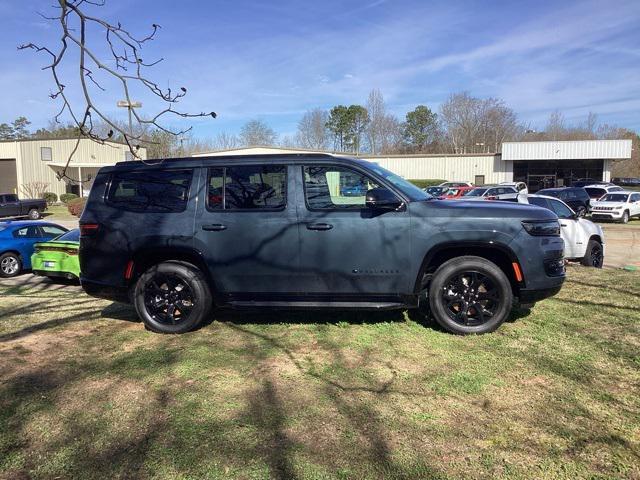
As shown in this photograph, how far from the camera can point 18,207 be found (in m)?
29.6

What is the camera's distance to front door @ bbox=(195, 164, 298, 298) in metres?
5.13

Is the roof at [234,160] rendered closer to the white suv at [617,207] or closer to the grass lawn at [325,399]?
the grass lawn at [325,399]

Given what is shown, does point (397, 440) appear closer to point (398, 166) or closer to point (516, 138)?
point (398, 166)

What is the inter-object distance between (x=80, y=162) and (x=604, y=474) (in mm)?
49514

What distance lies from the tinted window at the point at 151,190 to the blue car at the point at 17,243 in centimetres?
796

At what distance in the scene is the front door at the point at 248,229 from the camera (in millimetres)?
5129

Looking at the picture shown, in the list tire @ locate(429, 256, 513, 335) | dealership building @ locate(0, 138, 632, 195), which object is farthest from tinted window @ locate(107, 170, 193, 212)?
dealership building @ locate(0, 138, 632, 195)

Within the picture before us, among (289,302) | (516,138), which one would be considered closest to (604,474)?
(289,302)

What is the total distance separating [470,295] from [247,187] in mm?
2629

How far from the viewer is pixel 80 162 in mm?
45375

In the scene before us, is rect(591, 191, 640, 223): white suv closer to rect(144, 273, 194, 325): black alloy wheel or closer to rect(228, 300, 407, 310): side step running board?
rect(228, 300, 407, 310): side step running board

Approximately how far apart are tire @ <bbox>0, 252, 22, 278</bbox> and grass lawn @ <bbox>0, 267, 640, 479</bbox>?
6.99 m

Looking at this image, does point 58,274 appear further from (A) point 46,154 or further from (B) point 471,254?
(A) point 46,154

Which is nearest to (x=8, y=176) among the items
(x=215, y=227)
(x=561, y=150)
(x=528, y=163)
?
(x=215, y=227)
